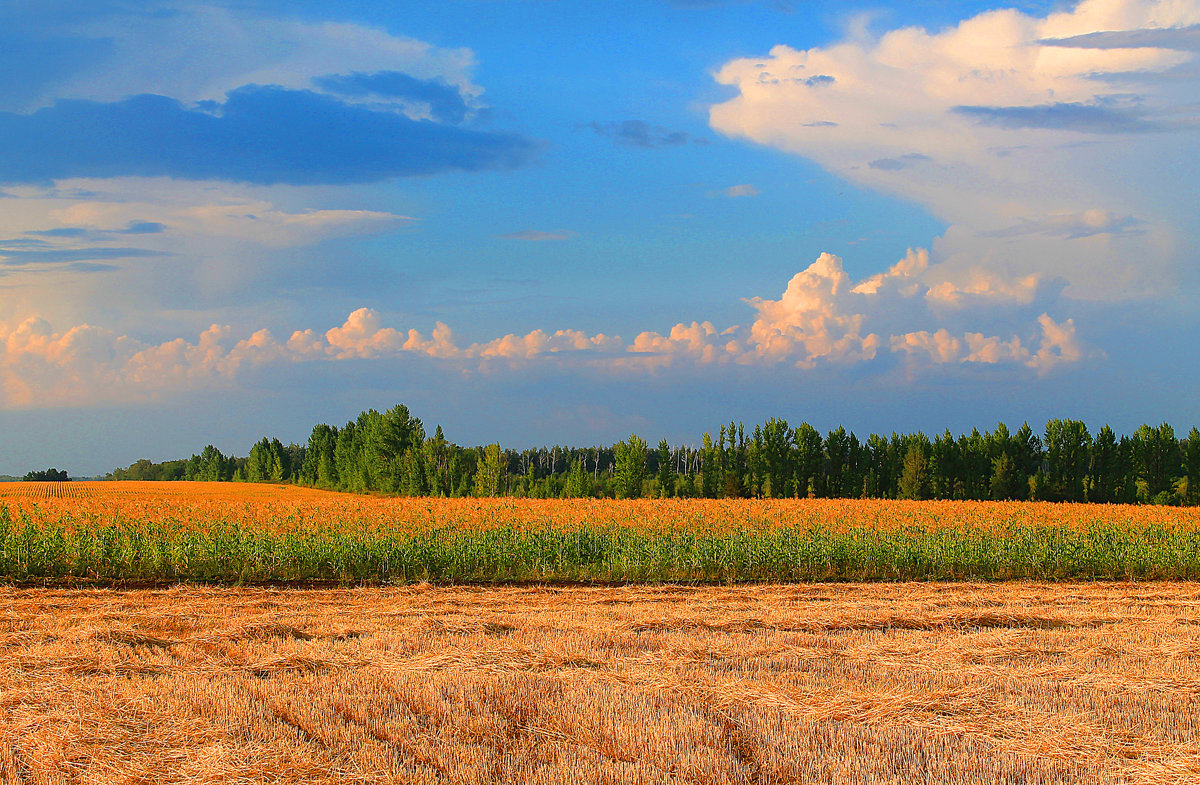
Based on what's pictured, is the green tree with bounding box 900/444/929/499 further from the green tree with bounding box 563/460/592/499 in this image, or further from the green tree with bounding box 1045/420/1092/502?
the green tree with bounding box 563/460/592/499

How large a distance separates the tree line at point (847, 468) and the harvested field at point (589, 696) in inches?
2447

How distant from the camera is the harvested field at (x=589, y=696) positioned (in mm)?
6816

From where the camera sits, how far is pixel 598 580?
1988cm

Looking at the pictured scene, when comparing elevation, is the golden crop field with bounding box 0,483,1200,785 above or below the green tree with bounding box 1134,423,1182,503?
below

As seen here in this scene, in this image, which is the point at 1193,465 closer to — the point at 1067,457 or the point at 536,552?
the point at 1067,457

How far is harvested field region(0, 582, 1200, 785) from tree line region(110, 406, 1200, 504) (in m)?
62.1

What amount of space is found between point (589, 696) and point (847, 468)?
7810 centimetres

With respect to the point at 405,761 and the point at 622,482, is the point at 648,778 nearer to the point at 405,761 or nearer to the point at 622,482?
the point at 405,761

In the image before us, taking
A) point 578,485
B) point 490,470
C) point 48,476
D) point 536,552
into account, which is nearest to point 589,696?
point 536,552

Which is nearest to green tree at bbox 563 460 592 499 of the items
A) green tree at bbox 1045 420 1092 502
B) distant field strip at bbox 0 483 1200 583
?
green tree at bbox 1045 420 1092 502

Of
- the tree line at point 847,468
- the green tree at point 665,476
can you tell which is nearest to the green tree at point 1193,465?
the tree line at point 847,468

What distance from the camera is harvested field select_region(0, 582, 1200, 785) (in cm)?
682

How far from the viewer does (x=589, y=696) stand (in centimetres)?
846

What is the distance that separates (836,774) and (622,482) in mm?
73086
